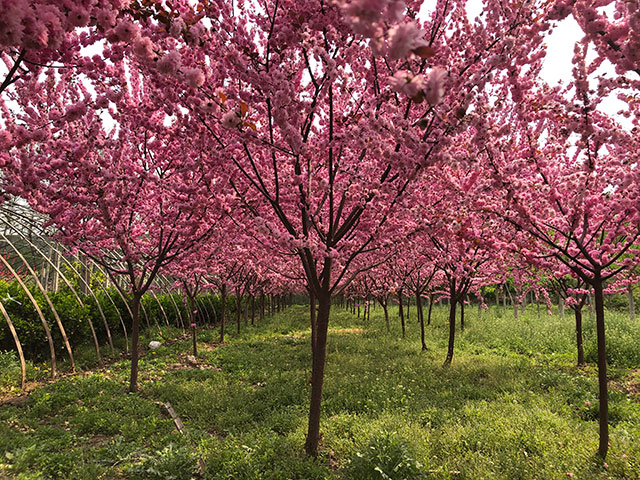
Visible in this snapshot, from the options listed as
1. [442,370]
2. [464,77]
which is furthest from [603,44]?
[442,370]

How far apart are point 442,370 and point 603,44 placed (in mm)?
8338

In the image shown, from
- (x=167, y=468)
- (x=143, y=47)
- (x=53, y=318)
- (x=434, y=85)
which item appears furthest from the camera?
(x=53, y=318)

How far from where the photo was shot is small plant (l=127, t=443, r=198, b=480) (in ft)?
14.1

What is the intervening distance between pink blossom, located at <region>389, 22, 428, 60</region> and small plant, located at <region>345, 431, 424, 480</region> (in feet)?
14.4

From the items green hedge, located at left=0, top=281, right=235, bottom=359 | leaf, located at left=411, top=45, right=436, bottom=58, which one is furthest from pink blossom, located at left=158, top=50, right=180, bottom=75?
green hedge, located at left=0, top=281, right=235, bottom=359

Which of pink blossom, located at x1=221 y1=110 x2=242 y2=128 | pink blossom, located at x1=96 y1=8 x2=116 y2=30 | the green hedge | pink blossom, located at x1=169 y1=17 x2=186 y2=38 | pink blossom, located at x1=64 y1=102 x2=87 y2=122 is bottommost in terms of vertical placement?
the green hedge

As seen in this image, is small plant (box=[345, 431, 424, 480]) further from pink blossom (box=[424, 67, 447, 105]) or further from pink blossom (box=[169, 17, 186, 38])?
pink blossom (box=[169, 17, 186, 38])

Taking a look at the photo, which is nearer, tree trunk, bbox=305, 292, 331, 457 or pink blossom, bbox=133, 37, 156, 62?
pink blossom, bbox=133, 37, 156, 62

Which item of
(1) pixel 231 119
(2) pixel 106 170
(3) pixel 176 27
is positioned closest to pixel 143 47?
(3) pixel 176 27

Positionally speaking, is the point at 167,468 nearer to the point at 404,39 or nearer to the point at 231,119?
the point at 231,119

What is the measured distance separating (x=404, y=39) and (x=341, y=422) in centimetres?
618

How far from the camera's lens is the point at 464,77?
4.41 metres

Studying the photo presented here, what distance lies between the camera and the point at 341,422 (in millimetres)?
6043

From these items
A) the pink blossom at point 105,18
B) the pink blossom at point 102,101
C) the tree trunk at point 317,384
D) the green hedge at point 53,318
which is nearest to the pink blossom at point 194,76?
the pink blossom at point 105,18
